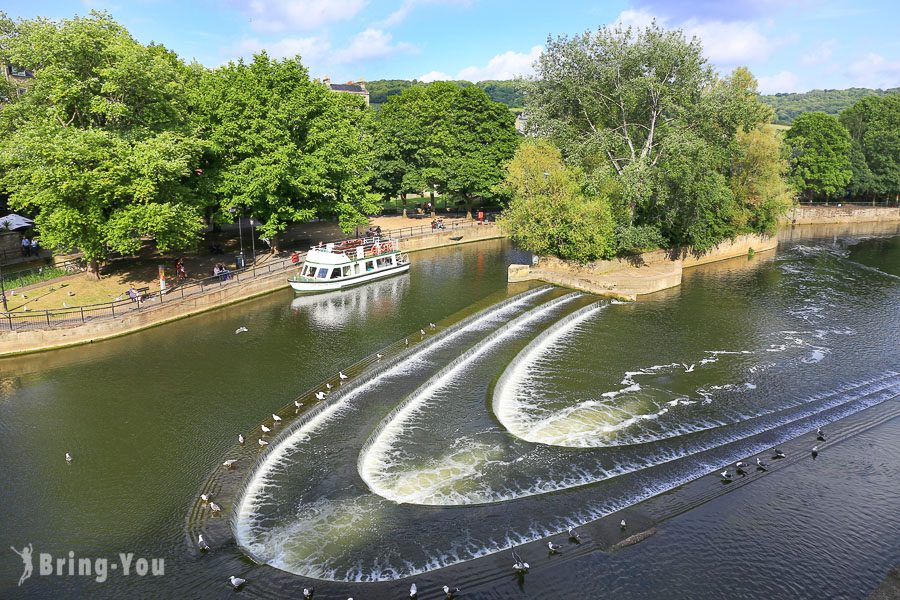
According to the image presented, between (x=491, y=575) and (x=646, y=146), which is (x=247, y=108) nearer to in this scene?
(x=646, y=146)

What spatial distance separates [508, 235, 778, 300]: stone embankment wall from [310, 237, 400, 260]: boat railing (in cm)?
1251

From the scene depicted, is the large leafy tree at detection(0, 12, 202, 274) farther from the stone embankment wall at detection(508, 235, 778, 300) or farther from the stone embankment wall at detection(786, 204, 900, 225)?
the stone embankment wall at detection(786, 204, 900, 225)

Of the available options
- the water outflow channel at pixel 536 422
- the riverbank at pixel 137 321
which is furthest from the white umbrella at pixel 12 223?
the water outflow channel at pixel 536 422

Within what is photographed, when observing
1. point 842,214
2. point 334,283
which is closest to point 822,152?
point 842,214

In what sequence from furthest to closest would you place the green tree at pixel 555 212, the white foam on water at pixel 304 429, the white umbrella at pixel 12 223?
the green tree at pixel 555 212, the white umbrella at pixel 12 223, the white foam on water at pixel 304 429

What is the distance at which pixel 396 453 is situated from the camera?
78.7ft

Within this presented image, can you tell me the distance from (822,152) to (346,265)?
79037mm

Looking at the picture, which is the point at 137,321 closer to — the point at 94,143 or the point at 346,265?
the point at 94,143

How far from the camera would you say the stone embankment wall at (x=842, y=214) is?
92500 mm

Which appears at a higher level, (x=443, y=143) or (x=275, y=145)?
(x=443, y=143)

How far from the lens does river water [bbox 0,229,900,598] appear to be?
18219 mm

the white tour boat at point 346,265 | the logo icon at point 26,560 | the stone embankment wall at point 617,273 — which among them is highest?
the white tour boat at point 346,265

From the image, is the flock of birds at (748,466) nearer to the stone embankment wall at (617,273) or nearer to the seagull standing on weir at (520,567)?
the seagull standing on weir at (520,567)

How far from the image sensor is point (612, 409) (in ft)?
92.6
